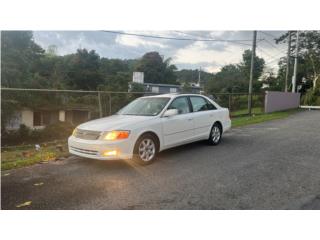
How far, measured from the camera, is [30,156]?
20.2 feet

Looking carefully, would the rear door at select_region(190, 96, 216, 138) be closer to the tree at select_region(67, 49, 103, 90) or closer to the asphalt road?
the asphalt road

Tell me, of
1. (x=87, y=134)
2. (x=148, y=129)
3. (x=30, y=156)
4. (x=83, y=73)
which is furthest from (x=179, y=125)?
(x=83, y=73)

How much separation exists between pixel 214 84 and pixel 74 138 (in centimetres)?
4106

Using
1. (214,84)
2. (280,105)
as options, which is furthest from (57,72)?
(280,105)

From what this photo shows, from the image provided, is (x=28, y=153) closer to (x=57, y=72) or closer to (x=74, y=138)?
(x=74, y=138)

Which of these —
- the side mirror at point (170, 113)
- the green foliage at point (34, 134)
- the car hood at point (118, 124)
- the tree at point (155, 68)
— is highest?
the tree at point (155, 68)

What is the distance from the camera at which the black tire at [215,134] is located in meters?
7.23

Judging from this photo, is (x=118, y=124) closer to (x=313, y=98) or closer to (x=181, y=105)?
(x=181, y=105)

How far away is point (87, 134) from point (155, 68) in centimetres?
7161

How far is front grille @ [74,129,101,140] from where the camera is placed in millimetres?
5012

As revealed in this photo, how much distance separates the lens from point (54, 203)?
11.8 feet

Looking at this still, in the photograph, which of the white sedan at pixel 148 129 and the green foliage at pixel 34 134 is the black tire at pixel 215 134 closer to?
the white sedan at pixel 148 129

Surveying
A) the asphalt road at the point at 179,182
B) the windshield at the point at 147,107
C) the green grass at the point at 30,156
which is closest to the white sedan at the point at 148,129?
the windshield at the point at 147,107

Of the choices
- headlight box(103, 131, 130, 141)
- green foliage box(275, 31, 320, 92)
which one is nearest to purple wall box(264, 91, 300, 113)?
green foliage box(275, 31, 320, 92)
